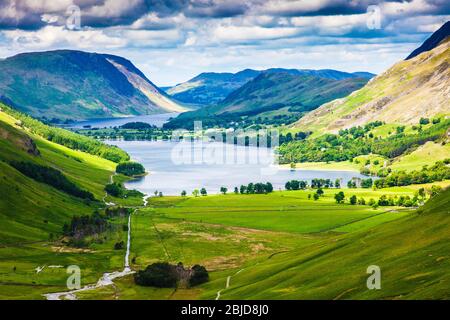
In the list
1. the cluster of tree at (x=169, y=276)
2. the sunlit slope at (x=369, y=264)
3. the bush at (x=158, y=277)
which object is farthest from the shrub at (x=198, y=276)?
the sunlit slope at (x=369, y=264)

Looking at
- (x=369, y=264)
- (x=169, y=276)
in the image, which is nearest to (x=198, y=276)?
(x=169, y=276)

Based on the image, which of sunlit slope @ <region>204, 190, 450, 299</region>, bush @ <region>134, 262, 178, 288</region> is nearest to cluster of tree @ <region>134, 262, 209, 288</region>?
bush @ <region>134, 262, 178, 288</region>

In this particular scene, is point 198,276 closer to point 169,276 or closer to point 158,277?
point 169,276

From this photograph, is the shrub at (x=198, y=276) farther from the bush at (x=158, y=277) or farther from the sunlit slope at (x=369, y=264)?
the sunlit slope at (x=369, y=264)

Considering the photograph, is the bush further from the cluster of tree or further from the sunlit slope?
the sunlit slope

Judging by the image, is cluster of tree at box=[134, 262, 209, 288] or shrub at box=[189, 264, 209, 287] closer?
cluster of tree at box=[134, 262, 209, 288]
